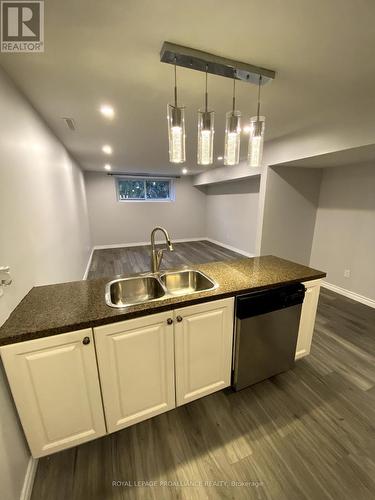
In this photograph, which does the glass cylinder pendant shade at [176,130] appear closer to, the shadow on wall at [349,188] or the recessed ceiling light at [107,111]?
the recessed ceiling light at [107,111]

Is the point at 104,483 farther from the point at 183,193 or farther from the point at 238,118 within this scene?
the point at 183,193

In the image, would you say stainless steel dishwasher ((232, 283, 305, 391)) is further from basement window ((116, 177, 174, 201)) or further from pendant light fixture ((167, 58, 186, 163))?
basement window ((116, 177, 174, 201))

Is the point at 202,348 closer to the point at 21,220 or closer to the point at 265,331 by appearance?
the point at 265,331

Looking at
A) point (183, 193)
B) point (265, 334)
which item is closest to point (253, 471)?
point (265, 334)

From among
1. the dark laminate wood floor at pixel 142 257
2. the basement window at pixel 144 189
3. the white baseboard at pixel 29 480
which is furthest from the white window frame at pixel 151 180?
the white baseboard at pixel 29 480

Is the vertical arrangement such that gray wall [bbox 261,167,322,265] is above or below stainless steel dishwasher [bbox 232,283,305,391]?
above

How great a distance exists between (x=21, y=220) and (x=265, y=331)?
1871mm

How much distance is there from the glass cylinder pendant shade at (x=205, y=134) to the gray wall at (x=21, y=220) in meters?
1.18

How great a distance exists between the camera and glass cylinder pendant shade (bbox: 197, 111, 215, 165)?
1.31 meters

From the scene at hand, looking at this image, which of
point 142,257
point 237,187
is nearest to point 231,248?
point 237,187

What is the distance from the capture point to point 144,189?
670cm

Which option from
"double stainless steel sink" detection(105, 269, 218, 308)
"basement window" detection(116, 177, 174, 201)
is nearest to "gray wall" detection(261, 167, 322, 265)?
"double stainless steel sink" detection(105, 269, 218, 308)

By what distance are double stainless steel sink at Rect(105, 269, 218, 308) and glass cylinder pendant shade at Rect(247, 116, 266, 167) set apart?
3.13 ft

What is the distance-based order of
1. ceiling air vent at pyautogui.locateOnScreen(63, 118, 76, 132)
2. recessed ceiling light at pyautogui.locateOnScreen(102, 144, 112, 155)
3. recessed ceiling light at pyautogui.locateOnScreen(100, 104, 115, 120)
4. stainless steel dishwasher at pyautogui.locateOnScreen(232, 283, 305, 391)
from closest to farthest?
stainless steel dishwasher at pyautogui.locateOnScreen(232, 283, 305, 391)
recessed ceiling light at pyautogui.locateOnScreen(100, 104, 115, 120)
ceiling air vent at pyautogui.locateOnScreen(63, 118, 76, 132)
recessed ceiling light at pyautogui.locateOnScreen(102, 144, 112, 155)
